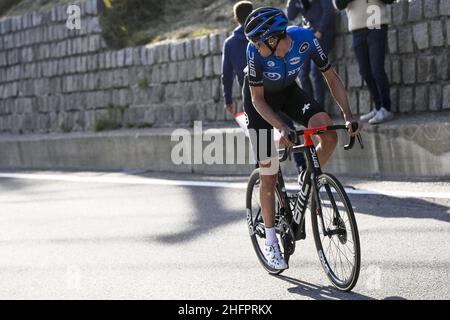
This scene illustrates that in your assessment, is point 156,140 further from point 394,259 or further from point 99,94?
point 394,259

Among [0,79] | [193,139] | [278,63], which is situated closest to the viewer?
[278,63]

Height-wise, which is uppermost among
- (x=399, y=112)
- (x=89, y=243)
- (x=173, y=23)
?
(x=173, y=23)

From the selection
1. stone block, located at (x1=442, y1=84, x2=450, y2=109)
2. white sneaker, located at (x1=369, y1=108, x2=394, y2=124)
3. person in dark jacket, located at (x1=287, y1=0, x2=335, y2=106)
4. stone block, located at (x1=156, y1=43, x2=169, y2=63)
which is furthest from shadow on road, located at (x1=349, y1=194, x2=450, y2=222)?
stone block, located at (x1=156, y1=43, x2=169, y2=63)

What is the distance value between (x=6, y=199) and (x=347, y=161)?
14.0ft

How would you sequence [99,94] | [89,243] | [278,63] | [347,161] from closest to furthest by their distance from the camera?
[278,63] < [89,243] < [347,161] < [99,94]

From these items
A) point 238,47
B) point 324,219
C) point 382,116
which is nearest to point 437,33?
point 382,116

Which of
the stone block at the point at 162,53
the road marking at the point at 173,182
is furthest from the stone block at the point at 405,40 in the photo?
the stone block at the point at 162,53

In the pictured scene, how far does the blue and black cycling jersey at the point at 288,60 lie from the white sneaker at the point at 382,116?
4.29 meters

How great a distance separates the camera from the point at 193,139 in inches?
476

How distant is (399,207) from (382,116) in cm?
234

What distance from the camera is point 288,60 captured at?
6.08 meters

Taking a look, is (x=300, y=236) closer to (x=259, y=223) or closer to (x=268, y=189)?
(x=268, y=189)

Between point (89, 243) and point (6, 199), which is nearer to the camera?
point (89, 243)

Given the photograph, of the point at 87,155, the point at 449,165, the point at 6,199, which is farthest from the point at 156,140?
the point at 449,165
